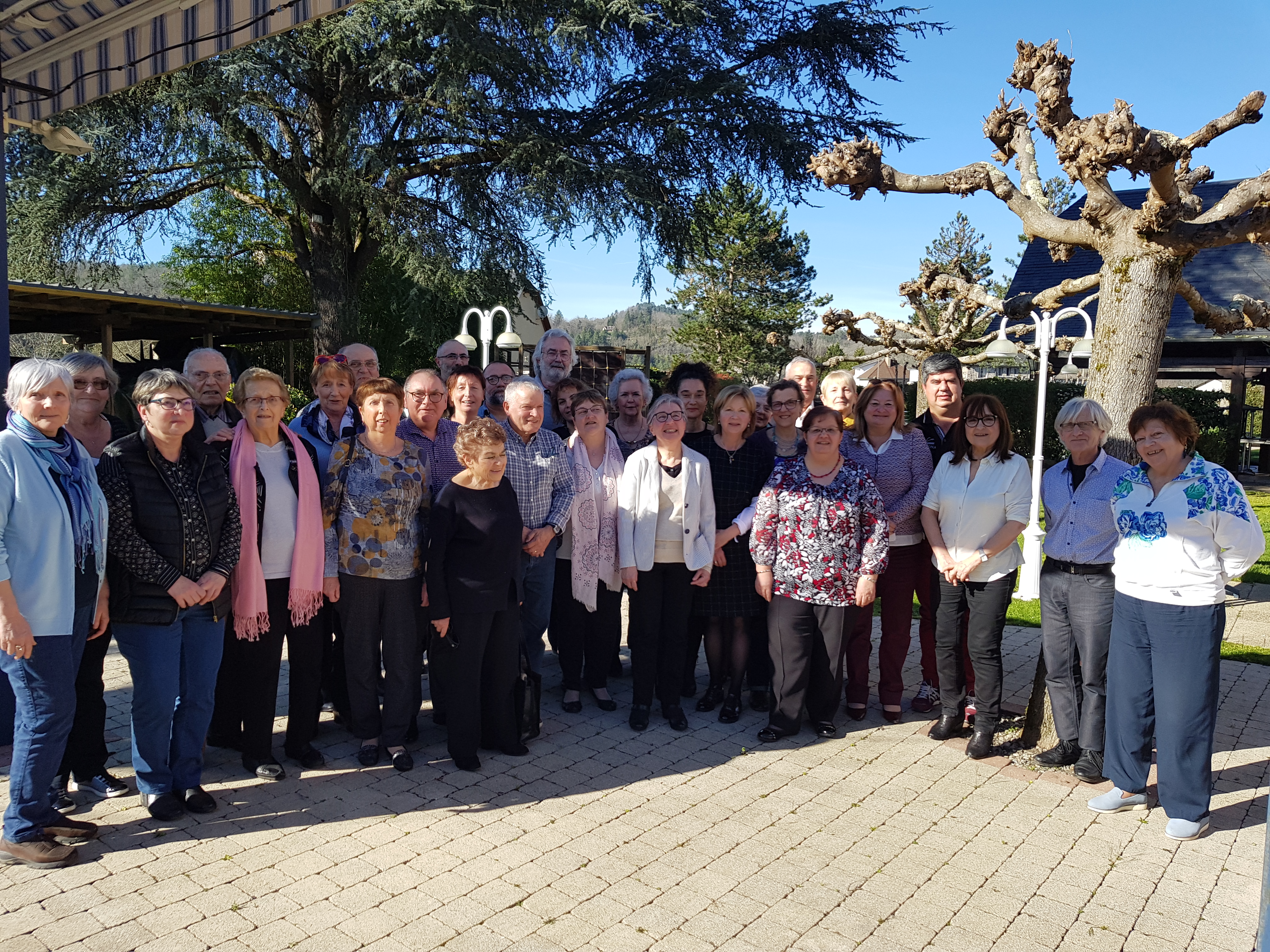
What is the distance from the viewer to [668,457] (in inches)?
195

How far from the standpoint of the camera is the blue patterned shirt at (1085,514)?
4266 mm

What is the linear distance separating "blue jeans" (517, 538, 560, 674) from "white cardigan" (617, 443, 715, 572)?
50 cm

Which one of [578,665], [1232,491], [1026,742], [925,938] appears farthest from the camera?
[578,665]

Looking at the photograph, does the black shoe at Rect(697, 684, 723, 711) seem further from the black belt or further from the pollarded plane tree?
the pollarded plane tree

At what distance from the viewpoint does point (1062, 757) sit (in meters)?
4.62

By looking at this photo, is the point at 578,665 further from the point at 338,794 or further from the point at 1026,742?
the point at 1026,742

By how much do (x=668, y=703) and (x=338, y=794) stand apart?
1.86 m

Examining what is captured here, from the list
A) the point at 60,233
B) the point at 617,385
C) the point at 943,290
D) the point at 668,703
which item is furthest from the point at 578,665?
the point at 60,233

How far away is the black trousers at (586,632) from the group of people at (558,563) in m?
0.02

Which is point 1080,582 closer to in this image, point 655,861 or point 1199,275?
point 655,861

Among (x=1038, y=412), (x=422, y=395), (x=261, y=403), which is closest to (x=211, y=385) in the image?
(x=261, y=403)

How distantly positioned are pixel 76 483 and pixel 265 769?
1.64 meters

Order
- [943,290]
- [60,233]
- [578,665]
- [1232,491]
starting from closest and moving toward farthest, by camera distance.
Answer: [1232,491], [578,665], [943,290], [60,233]

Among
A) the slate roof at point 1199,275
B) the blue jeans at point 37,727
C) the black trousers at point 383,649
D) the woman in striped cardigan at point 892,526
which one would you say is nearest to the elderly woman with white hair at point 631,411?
the woman in striped cardigan at point 892,526
